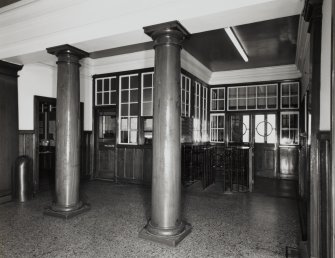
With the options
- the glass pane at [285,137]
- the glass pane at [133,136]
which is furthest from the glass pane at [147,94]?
the glass pane at [285,137]

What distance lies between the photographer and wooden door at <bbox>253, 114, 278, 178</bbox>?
765 cm

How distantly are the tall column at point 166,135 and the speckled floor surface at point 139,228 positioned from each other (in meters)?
0.29

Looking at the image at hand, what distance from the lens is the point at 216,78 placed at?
8391 millimetres

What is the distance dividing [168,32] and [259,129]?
5.73m

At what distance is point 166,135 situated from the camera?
3.13 metres

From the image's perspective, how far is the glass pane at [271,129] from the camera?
25.2ft

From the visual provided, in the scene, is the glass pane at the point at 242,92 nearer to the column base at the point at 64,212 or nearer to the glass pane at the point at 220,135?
the glass pane at the point at 220,135

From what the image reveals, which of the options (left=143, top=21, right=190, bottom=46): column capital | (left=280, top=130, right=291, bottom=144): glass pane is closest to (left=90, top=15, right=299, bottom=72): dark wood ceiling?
(left=143, top=21, right=190, bottom=46): column capital

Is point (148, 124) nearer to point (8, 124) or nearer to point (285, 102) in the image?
point (8, 124)

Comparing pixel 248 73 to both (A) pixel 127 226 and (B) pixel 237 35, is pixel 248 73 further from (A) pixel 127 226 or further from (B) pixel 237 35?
(A) pixel 127 226

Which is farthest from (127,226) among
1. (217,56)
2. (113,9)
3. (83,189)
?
(217,56)

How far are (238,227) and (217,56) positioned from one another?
449cm

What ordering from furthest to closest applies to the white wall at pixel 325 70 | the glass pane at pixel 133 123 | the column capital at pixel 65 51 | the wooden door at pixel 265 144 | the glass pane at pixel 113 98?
1. the wooden door at pixel 265 144
2. the glass pane at pixel 113 98
3. the glass pane at pixel 133 123
4. the column capital at pixel 65 51
5. the white wall at pixel 325 70

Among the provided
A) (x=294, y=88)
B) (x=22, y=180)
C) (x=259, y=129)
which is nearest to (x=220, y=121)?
(x=259, y=129)
